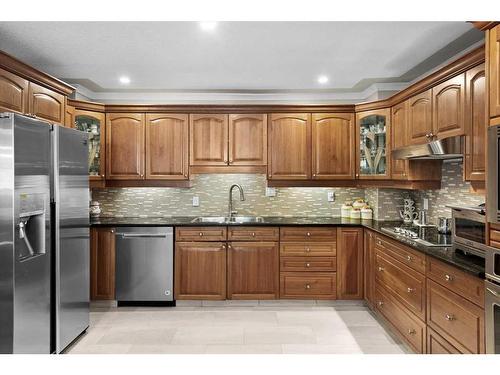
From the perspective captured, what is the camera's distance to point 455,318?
209 cm

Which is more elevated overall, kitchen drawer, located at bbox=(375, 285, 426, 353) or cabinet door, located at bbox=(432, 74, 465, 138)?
cabinet door, located at bbox=(432, 74, 465, 138)

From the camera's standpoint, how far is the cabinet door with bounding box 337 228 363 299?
3.88m

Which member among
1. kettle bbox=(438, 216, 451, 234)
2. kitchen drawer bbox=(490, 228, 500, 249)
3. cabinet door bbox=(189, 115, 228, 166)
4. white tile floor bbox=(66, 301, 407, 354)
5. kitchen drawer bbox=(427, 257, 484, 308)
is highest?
cabinet door bbox=(189, 115, 228, 166)

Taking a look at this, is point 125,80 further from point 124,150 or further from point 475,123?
point 475,123

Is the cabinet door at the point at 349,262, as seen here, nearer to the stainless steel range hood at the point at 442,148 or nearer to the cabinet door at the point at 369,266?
the cabinet door at the point at 369,266

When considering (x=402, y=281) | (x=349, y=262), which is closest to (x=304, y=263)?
(x=349, y=262)

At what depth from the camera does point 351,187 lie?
166 inches

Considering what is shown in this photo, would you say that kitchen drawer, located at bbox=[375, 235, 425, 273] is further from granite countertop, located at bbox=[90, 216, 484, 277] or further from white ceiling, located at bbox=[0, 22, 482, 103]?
white ceiling, located at bbox=[0, 22, 482, 103]

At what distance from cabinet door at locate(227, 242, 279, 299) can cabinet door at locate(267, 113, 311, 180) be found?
836 mm

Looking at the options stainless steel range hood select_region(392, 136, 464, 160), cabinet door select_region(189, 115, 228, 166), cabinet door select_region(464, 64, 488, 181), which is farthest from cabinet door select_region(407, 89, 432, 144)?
cabinet door select_region(189, 115, 228, 166)

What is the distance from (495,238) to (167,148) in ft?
10.6

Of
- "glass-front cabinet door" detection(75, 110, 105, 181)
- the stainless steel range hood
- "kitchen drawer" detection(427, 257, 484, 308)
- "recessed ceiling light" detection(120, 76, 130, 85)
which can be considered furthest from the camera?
"glass-front cabinet door" detection(75, 110, 105, 181)

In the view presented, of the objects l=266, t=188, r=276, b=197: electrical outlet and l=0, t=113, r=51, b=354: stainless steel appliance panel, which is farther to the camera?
l=266, t=188, r=276, b=197: electrical outlet
